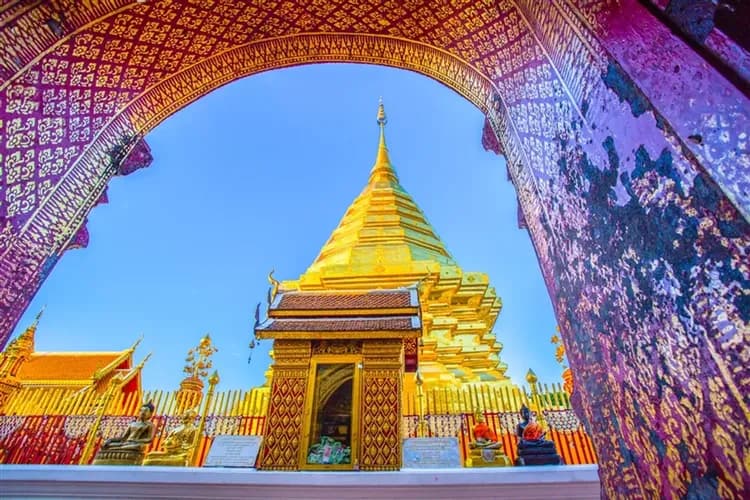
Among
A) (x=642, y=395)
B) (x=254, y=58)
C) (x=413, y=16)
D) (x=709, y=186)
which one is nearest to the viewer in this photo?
(x=709, y=186)

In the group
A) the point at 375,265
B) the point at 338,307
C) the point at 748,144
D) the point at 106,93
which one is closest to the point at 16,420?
the point at 338,307

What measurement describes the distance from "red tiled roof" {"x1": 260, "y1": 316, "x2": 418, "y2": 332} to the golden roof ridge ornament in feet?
38.4

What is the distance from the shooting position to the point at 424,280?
1038 cm

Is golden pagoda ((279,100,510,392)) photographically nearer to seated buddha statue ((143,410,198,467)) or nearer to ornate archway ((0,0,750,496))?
seated buddha statue ((143,410,198,467))

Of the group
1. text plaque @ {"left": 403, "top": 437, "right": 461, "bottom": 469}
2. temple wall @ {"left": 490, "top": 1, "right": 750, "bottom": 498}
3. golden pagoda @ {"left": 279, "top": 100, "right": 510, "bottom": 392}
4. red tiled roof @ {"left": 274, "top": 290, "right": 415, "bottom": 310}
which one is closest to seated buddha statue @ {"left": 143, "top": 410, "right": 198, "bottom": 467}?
red tiled roof @ {"left": 274, "top": 290, "right": 415, "bottom": 310}

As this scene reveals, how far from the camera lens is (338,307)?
607 centimetres

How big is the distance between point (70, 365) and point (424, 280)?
32.4 feet

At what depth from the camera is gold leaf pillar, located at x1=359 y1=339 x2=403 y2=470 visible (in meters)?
4.67

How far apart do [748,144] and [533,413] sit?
6049mm

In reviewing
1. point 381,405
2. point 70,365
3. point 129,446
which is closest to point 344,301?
point 381,405

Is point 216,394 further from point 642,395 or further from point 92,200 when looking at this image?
point 642,395

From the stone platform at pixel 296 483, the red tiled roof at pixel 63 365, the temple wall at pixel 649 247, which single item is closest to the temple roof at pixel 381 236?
the red tiled roof at pixel 63 365

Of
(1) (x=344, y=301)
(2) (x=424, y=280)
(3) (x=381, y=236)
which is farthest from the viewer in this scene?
(3) (x=381, y=236)

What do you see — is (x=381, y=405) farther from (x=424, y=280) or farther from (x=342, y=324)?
(x=424, y=280)
